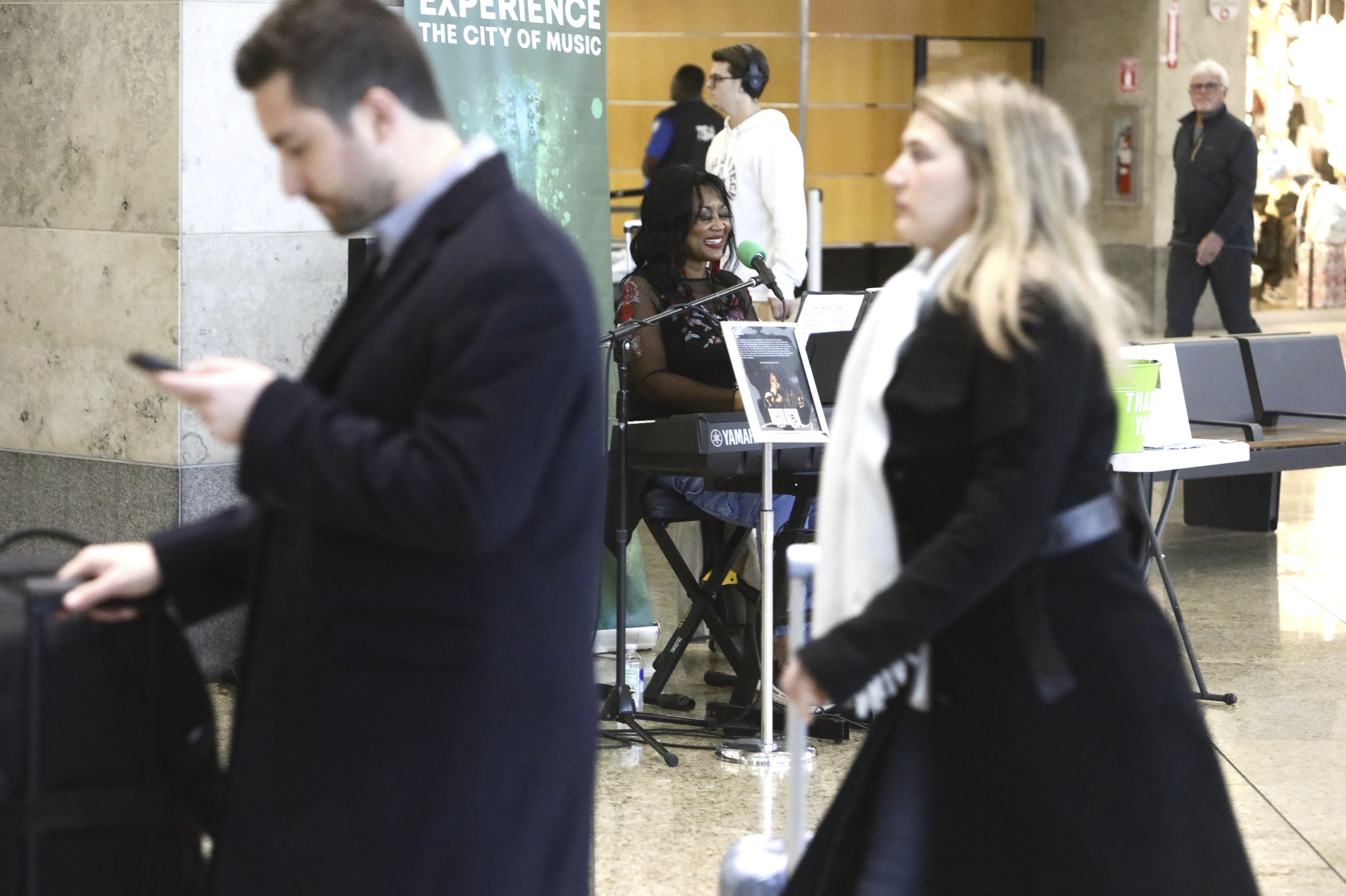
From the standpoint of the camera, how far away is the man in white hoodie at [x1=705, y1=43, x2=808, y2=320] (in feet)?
22.7

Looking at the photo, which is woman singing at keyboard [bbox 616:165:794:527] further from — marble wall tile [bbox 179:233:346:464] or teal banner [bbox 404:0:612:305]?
marble wall tile [bbox 179:233:346:464]

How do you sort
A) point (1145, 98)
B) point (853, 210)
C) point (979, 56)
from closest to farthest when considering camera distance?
point (1145, 98) → point (853, 210) → point (979, 56)

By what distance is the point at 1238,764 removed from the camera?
15.7ft

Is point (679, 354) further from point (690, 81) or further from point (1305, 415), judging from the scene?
point (690, 81)

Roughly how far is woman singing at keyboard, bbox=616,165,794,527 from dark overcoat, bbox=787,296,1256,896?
9.58 feet

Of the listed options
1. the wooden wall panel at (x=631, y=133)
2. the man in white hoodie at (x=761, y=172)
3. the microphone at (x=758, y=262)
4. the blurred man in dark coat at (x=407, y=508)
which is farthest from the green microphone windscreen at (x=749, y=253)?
the wooden wall panel at (x=631, y=133)

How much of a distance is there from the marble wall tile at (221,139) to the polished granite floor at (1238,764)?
70.9 inches

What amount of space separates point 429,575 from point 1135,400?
3.56 m

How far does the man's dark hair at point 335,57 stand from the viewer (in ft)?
5.79

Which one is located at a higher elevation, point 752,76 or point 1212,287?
point 752,76

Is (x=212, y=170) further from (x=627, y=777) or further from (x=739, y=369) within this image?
(x=627, y=777)

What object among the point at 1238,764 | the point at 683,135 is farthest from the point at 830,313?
the point at 683,135

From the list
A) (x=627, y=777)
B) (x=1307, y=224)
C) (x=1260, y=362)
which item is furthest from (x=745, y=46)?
(x=1307, y=224)

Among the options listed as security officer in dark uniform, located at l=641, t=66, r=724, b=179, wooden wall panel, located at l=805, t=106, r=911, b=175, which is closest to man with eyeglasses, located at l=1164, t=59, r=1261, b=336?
security officer in dark uniform, located at l=641, t=66, r=724, b=179
